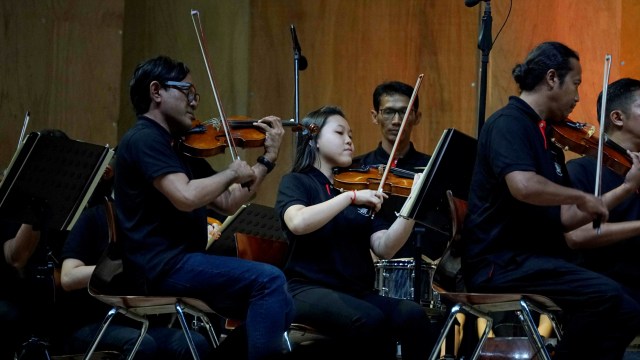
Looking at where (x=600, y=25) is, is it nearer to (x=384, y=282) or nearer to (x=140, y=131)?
(x=384, y=282)

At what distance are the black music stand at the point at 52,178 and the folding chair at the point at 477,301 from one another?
1.25 m

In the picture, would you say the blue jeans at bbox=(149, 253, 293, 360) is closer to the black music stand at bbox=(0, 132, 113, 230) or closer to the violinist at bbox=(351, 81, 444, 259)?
the black music stand at bbox=(0, 132, 113, 230)

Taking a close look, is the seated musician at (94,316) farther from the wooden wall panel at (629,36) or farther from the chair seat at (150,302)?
the wooden wall panel at (629,36)

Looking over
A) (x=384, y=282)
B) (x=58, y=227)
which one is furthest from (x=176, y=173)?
(x=384, y=282)

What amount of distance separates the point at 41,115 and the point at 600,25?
3220mm

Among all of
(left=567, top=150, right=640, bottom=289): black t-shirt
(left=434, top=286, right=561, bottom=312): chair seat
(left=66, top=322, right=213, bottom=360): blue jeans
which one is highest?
(left=567, top=150, right=640, bottom=289): black t-shirt

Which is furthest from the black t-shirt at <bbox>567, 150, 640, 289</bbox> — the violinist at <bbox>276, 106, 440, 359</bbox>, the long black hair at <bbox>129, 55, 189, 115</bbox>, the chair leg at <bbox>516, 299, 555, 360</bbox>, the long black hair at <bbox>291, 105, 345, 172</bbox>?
the long black hair at <bbox>129, 55, 189, 115</bbox>

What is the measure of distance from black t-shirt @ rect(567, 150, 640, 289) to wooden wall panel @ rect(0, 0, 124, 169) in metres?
2.99

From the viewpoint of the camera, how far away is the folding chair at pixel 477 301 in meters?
3.33

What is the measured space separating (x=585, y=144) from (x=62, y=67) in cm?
330

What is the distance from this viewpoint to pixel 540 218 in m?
3.44

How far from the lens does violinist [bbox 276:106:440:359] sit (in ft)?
11.7

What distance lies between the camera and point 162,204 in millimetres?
3484

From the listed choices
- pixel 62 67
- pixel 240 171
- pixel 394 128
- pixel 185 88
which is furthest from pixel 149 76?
pixel 62 67
